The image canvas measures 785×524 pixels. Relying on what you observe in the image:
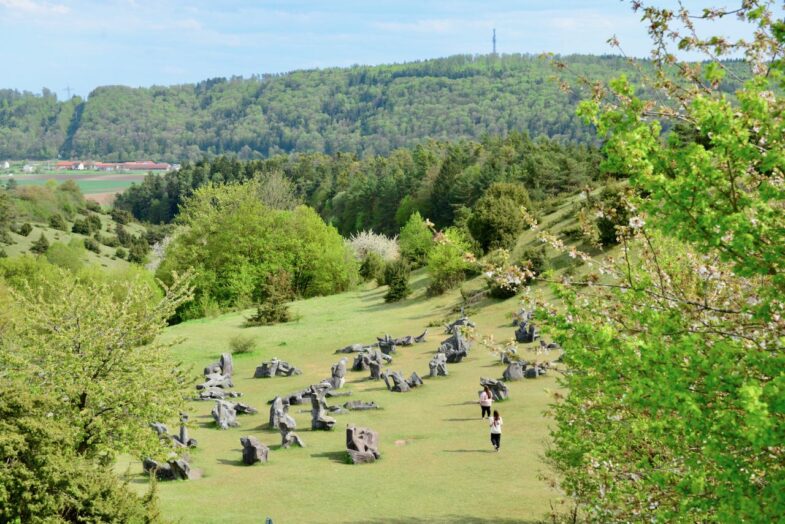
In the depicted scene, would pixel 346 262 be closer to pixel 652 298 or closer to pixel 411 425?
pixel 411 425

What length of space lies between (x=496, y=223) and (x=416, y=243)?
17.2m

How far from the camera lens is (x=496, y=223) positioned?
222ft

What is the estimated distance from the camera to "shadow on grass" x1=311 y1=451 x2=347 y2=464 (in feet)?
88.0

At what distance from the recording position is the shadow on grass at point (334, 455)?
2681 centimetres

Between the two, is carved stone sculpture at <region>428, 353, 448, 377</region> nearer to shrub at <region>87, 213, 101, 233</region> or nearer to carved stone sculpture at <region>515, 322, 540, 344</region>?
carved stone sculpture at <region>515, 322, 540, 344</region>

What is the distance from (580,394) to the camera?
50.9 feet

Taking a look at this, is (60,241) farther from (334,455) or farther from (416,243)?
(334,455)

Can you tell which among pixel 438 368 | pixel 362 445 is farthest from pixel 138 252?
pixel 362 445

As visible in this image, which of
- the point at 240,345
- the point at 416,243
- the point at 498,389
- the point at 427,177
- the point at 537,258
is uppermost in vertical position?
the point at 427,177

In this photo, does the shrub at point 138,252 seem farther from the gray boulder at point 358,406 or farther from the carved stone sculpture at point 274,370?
the gray boulder at point 358,406

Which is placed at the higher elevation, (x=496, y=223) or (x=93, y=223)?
(x=496, y=223)

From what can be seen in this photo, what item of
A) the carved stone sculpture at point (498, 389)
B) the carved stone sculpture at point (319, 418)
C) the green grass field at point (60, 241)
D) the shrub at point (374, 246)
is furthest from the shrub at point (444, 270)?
the green grass field at point (60, 241)

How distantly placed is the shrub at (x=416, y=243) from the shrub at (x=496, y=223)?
A: 38.0 feet

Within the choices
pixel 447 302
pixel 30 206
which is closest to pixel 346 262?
pixel 447 302
